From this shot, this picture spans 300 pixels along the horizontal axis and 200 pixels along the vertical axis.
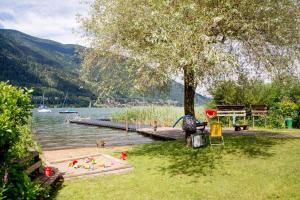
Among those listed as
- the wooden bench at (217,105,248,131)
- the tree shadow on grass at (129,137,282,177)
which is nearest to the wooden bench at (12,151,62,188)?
the tree shadow on grass at (129,137,282,177)

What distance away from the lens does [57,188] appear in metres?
10.8

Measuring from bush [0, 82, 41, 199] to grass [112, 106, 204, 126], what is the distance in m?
28.6

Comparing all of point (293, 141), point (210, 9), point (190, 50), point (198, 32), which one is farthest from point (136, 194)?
point (293, 141)

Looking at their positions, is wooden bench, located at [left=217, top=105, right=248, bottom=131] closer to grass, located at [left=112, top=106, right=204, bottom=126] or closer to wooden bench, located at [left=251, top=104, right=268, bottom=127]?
wooden bench, located at [left=251, top=104, right=268, bottom=127]

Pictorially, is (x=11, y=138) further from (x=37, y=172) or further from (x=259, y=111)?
(x=259, y=111)

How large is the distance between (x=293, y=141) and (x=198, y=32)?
9.70 m

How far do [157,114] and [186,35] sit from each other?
2867 cm

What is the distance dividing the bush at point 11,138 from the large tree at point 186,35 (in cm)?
595

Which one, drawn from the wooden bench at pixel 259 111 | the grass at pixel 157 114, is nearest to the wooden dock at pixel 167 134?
the grass at pixel 157 114

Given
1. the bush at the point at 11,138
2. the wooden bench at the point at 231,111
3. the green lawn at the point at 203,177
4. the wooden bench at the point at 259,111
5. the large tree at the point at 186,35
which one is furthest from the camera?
the wooden bench at the point at 259,111

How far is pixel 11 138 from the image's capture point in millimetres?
7184

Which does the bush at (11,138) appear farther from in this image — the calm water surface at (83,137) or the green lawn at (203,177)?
the calm water surface at (83,137)

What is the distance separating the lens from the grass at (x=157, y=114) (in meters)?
37.3

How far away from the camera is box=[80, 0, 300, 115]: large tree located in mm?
12734
